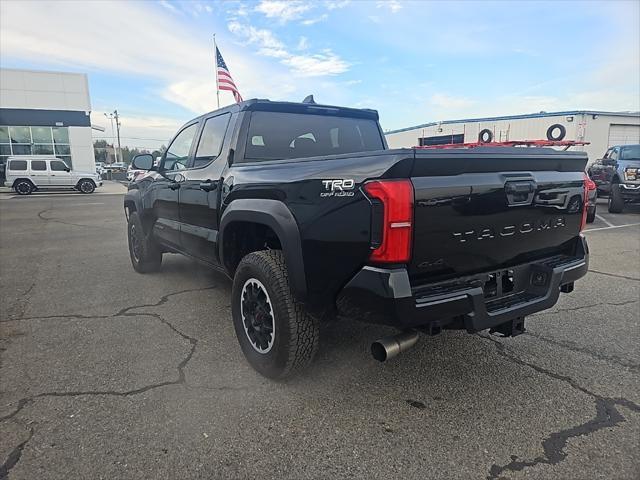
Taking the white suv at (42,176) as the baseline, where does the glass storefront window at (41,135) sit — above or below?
above

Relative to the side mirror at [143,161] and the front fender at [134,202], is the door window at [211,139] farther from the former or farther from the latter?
Answer: the front fender at [134,202]

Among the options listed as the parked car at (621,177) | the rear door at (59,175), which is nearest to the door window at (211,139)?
the parked car at (621,177)

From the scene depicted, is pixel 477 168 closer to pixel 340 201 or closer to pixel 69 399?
pixel 340 201

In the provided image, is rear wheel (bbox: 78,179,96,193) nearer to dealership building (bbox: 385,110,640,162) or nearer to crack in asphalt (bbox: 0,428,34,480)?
dealership building (bbox: 385,110,640,162)

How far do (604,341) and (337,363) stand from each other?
7.31 feet

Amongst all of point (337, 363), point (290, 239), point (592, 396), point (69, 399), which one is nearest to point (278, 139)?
point (290, 239)

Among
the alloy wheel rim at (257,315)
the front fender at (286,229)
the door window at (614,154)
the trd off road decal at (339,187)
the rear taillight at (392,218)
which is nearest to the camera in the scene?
the rear taillight at (392,218)

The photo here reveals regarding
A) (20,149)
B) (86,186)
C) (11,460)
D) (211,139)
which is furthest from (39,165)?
(11,460)

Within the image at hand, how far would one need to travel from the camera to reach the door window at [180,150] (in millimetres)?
4566

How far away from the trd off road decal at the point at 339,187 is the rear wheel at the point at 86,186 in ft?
83.9

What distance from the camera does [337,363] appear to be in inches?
128

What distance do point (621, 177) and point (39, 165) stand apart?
25.7 meters

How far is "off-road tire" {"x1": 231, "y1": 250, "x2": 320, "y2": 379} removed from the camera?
2748 mm

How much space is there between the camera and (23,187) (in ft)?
75.9
